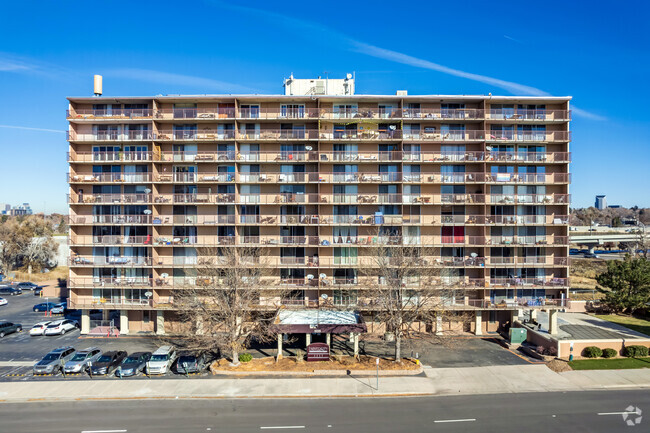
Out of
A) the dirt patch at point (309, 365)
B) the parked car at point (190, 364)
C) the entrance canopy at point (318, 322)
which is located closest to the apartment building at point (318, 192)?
the entrance canopy at point (318, 322)

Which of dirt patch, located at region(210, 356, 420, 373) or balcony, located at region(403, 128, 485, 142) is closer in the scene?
dirt patch, located at region(210, 356, 420, 373)

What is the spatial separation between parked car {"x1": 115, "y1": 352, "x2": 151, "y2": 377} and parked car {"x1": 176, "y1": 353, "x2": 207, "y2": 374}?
2.76 meters

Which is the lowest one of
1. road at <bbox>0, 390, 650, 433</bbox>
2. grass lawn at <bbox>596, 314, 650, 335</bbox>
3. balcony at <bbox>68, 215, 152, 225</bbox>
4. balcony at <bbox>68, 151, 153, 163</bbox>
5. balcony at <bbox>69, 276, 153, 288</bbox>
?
road at <bbox>0, 390, 650, 433</bbox>

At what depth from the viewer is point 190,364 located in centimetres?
2961

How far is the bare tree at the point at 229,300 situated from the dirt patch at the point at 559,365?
2308 centimetres

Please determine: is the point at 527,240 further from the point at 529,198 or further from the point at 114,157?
the point at 114,157

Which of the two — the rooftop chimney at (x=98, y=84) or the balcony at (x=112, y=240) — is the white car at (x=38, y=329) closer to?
the balcony at (x=112, y=240)

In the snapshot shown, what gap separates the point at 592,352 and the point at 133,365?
1475 inches

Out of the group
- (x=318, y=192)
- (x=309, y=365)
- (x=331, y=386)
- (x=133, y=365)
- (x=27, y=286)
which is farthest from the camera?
(x=27, y=286)

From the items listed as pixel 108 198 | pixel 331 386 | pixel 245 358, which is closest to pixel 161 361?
pixel 245 358

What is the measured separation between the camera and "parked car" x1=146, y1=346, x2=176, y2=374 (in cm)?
2903

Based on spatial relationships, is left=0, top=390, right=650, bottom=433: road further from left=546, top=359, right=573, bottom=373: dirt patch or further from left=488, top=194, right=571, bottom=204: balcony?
left=488, top=194, right=571, bottom=204: balcony

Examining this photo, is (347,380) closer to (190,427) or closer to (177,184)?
(190,427)

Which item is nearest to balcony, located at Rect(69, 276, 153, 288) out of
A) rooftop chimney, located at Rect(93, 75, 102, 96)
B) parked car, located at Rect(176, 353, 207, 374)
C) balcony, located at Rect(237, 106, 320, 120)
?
parked car, located at Rect(176, 353, 207, 374)
